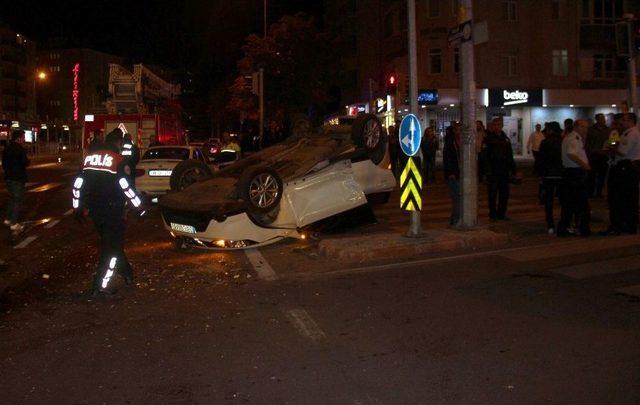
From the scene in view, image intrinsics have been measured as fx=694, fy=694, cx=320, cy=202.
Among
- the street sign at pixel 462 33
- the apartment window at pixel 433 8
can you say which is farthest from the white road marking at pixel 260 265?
the apartment window at pixel 433 8

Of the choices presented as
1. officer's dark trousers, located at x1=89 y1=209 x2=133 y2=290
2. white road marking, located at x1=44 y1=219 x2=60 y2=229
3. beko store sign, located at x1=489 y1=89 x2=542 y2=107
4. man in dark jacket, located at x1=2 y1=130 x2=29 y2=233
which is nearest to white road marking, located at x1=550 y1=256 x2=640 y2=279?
officer's dark trousers, located at x1=89 y1=209 x2=133 y2=290

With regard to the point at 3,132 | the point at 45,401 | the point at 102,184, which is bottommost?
the point at 45,401

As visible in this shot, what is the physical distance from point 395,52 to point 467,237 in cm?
2905

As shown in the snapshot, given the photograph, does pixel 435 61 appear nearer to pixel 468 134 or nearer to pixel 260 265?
pixel 468 134

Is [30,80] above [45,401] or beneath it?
above

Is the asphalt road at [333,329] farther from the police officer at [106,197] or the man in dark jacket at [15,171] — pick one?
the man in dark jacket at [15,171]

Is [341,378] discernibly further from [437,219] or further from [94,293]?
[437,219]

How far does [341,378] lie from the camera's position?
5.03m

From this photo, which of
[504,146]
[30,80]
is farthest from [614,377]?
[30,80]

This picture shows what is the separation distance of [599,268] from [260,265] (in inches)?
168

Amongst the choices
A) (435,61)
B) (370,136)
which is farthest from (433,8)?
(370,136)

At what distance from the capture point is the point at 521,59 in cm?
3734

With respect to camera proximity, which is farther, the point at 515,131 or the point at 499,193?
the point at 515,131

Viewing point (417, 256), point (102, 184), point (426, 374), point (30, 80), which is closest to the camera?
point (426, 374)
